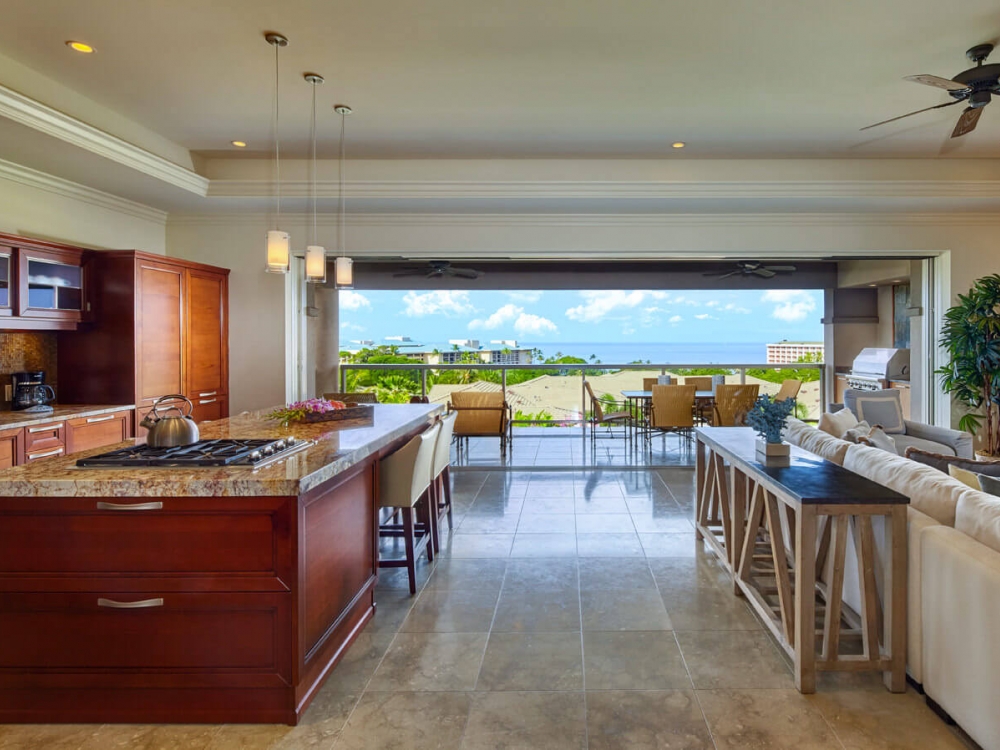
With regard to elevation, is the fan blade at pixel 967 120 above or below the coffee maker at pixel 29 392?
above

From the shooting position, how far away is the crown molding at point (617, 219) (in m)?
5.09

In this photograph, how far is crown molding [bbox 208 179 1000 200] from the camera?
179 inches

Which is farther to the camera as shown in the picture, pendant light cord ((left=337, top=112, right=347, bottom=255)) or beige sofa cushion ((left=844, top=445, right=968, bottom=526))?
pendant light cord ((left=337, top=112, right=347, bottom=255))

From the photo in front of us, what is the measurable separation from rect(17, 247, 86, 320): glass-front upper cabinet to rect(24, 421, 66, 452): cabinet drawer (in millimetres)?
779

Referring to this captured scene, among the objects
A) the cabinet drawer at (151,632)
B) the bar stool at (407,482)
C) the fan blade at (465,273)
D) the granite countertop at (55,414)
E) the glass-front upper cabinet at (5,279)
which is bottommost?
the cabinet drawer at (151,632)

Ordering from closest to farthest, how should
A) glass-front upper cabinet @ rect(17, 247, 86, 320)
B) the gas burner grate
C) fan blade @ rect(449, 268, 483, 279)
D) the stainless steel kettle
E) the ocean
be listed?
the gas burner grate, the stainless steel kettle, glass-front upper cabinet @ rect(17, 247, 86, 320), fan blade @ rect(449, 268, 483, 279), the ocean

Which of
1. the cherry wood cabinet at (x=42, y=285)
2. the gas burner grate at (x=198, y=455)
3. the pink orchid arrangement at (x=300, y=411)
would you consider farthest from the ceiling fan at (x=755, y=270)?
the cherry wood cabinet at (x=42, y=285)

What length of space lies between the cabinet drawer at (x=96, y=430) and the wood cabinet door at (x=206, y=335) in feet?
2.07

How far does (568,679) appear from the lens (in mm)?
2096

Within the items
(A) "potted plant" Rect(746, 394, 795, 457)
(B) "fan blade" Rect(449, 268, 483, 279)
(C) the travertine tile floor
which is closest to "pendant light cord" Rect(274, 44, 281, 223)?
(B) "fan blade" Rect(449, 268, 483, 279)

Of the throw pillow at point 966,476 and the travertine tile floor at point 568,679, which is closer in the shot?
the travertine tile floor at point 568,679

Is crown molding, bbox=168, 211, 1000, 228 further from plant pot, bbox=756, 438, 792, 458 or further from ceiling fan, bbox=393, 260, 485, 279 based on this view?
plant pot, bbox=756, 438, 792, 458

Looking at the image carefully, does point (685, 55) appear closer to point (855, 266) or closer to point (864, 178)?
point (864, 178)

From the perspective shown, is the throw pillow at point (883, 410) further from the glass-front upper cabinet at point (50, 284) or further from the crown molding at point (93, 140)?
the glass-front upper cabinet at point (50, 284)
